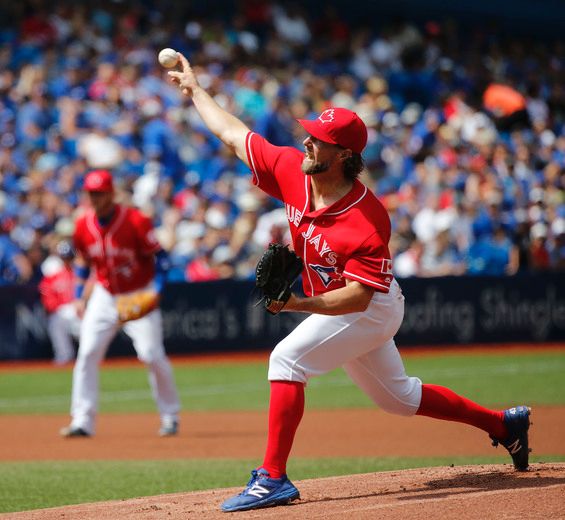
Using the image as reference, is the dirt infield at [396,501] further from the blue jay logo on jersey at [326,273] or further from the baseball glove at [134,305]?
the baseball glove at [134,305]

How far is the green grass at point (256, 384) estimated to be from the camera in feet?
41.2

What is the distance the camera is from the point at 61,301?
1605 centimetres

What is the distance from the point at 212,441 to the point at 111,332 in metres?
1.31

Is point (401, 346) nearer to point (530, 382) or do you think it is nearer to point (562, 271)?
point (562, 271)

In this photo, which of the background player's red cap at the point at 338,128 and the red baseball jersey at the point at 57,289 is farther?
the red baseball jersey at the point at 57,289

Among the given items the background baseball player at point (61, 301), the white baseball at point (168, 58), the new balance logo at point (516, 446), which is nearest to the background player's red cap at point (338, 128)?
the white baseball at point (168, 58)

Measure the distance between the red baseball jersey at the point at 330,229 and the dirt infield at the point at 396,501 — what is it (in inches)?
42.5

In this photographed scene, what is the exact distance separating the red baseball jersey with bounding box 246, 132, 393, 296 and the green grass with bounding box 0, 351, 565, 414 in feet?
20.3

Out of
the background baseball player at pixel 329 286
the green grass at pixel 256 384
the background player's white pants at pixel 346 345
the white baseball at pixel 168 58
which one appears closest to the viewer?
the background baseball player at pixel 329 286

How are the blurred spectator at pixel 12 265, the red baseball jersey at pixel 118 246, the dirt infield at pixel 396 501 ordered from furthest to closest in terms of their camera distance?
the blurred spectator at pixel 12 265
the red baseball jersey at pixel 118 246
the dirt infield at pixel 396 501

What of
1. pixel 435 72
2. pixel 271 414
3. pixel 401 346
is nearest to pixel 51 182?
pixel 401 346

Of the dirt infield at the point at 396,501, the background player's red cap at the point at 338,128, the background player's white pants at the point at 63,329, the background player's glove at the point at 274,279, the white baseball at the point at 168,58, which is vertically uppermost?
the white baseball at the point at 168,58

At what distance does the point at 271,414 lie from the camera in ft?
18.7

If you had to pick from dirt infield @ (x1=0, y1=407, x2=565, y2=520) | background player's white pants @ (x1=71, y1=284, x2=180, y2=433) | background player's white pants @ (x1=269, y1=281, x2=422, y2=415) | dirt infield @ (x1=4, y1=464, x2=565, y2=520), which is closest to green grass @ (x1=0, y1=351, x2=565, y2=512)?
dirt infield @ (x1=0, y1=407, x2=565, y2=520)
